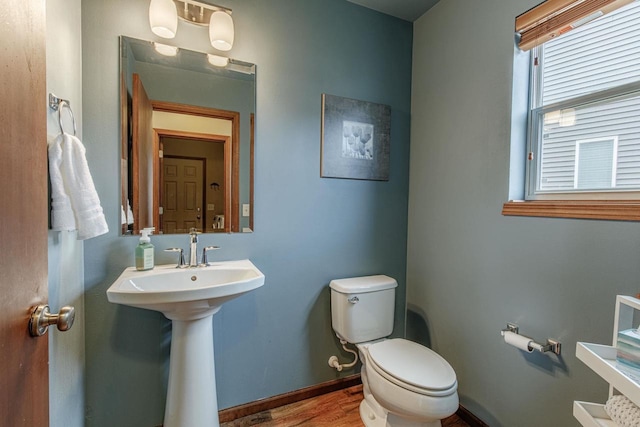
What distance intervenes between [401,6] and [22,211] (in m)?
2.15

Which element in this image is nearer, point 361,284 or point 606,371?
point 606,371

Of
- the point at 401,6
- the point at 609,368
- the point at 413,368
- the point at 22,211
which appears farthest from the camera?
the point at 401,6

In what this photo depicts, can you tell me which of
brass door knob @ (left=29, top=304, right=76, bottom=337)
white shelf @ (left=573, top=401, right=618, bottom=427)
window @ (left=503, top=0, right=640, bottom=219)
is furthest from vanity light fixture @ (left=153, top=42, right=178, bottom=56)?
white shelf @ (left=573, top=401, right=618, bottom=427)

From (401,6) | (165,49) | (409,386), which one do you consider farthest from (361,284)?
(401,6)

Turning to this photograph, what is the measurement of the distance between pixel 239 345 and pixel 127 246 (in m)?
0.79

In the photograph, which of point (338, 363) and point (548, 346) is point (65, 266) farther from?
point (548, 346)

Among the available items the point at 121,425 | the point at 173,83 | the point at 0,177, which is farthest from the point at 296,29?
the point at 121,425

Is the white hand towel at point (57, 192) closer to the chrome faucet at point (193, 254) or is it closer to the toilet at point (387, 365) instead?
the chrome faucet at point (193, 254)

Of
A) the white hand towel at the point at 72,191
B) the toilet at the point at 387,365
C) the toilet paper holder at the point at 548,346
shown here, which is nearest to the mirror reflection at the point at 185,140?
the white hand towel at the point at 72,191

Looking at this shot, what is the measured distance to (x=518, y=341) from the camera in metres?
1.28

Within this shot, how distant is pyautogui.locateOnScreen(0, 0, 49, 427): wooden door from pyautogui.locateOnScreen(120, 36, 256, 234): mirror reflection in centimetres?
79

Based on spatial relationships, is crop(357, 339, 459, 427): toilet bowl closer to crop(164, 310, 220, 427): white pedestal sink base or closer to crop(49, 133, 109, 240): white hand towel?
crop(164, 310, 220, 427): white pedestal sink base

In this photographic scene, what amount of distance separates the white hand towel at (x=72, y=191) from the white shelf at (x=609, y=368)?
1605 mm

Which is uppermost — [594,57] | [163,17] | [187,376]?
[163,17]
